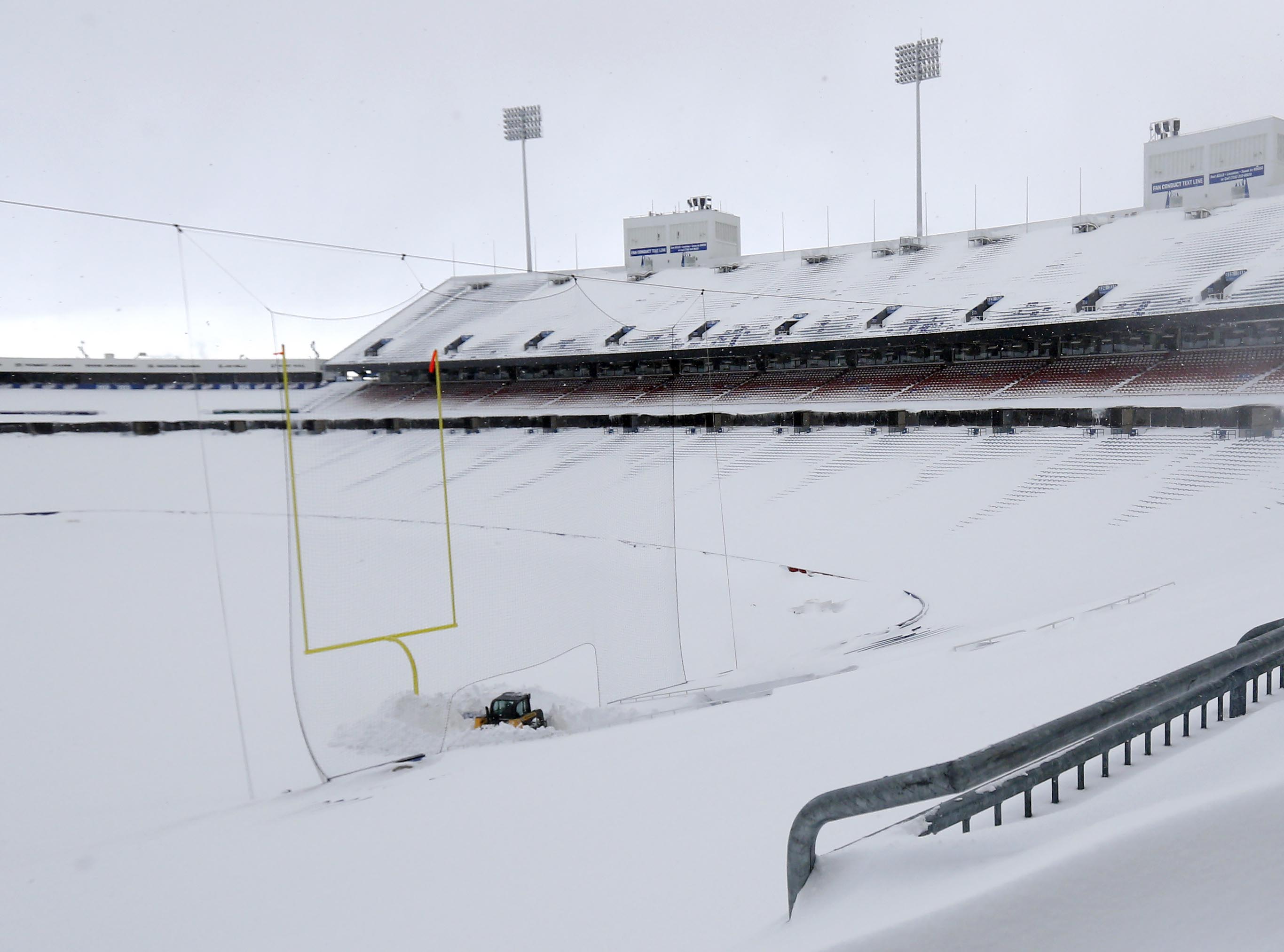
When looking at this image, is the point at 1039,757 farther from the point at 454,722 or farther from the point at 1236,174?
the point at 1236,174

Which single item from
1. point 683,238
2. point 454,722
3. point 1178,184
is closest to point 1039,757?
point 454,722

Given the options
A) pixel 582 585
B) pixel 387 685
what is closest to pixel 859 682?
pixel 387 685

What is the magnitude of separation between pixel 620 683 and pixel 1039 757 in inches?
249

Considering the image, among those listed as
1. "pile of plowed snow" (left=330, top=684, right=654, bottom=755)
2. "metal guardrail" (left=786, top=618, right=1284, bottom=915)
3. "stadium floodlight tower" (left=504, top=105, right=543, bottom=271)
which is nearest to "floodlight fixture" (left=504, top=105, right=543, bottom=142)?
"stadium floodlight tower" (left=504, top=105, right=543, bottom=271)

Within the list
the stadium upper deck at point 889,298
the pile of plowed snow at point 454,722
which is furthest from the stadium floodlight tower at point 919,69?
the pile of plowed snow at point 454,722

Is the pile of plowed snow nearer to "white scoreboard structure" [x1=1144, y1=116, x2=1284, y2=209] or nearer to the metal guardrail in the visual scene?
the metal guardrail

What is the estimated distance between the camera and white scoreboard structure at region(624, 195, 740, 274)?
101ft

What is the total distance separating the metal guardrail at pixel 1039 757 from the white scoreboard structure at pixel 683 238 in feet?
93.9

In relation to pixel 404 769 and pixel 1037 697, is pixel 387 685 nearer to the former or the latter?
pixel 404 769

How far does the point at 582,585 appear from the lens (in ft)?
40.1

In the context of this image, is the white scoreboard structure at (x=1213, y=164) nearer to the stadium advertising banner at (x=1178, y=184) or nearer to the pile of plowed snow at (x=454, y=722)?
the stadium advertising banner at (x=1178, y=184)

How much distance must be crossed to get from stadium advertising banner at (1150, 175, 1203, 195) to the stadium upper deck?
1.14 metres

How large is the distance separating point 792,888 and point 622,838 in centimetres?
158

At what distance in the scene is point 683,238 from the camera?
31.1 meters
